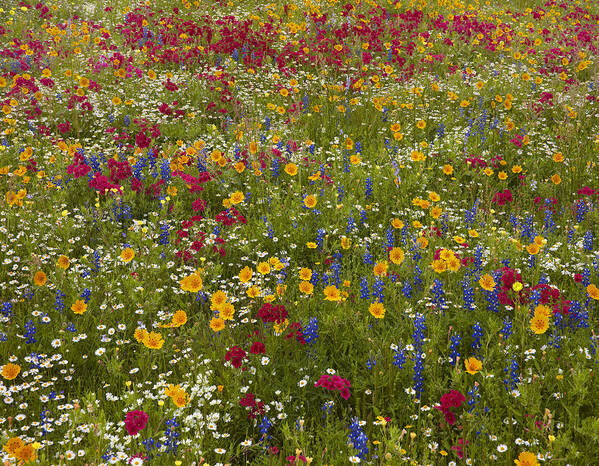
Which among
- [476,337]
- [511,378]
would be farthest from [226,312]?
[511,378]

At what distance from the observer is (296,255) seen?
430 cm

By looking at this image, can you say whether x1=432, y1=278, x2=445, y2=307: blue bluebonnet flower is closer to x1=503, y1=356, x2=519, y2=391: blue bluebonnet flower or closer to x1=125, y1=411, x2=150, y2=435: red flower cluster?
x1=503, y1=356, x2=519, y2=391: blue bluebonnet flower

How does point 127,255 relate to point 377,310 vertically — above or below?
below

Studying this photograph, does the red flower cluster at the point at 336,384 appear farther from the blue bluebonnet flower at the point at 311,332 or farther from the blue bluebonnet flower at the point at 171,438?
the blue bluebonnet flower at the point at 171,438

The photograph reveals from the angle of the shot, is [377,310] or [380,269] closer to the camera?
[377,310]

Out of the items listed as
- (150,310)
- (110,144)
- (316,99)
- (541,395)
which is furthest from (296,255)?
(316,99)

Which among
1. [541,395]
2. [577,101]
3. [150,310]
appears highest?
[577,101]

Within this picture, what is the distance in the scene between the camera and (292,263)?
4215mm

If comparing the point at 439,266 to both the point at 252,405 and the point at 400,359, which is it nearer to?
the point at 400,359

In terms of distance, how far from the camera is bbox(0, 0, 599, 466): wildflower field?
2.69 metres

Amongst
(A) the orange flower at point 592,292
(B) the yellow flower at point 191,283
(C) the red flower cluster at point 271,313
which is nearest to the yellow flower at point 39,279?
(B) the yellow flower at point 191,283

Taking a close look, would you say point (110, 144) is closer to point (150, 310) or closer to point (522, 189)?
point (150, 310)

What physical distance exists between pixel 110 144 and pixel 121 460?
14.2 ft

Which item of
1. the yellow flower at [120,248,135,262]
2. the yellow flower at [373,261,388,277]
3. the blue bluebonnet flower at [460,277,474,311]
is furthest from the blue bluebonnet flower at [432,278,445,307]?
the yellow flower at [120,248,135,262]
